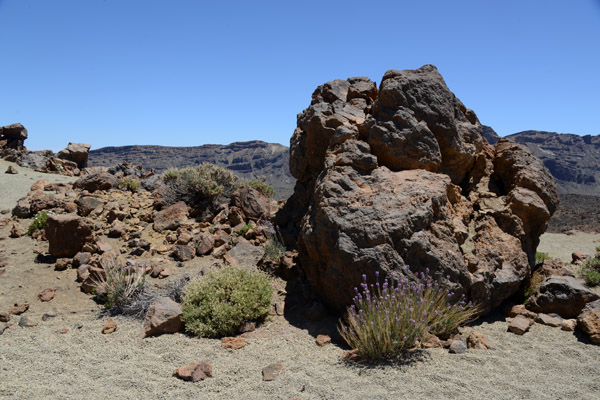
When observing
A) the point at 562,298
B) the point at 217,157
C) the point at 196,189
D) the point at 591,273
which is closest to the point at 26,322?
the point at 196,189

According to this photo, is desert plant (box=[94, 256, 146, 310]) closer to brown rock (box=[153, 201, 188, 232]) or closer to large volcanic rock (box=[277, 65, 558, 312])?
brown rock (box=[153, 201, 188, 232])

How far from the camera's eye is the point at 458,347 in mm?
4680

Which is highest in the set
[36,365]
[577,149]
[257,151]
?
[577,149]

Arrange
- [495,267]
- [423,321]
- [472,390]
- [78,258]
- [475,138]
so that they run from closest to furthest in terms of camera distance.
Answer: [472,390] < [423,321] < [495,267] < [475,138] < [78,258]

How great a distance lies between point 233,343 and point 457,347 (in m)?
2.71

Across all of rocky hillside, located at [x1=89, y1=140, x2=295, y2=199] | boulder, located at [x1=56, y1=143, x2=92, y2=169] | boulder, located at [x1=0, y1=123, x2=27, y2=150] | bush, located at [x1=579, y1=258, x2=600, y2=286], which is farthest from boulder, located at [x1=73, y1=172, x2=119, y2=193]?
rocky hillside, located at [x1=89, y1=140, x2=295, y2=199]

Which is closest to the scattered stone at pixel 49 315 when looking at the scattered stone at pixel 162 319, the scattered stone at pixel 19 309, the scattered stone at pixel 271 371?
the scattered stone at pixel 19 309

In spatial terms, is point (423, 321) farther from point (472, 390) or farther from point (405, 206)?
point (405, 206)

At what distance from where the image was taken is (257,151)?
309ft

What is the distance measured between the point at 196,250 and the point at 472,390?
571 centimetres

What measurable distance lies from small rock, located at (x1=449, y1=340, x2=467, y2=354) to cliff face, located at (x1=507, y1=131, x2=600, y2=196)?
67563 mm

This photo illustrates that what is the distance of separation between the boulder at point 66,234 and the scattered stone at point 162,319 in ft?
10.1

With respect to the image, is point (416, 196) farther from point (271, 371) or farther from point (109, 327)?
point (109, 327)

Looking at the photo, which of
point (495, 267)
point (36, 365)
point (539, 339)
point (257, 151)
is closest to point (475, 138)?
point (495, 267)
